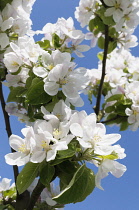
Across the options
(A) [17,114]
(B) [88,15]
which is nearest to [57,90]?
(A) [17,114]

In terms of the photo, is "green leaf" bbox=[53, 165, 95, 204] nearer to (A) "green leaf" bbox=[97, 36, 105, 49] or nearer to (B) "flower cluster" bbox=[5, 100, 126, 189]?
(B) "flower cluster" bbox=[5, 100, 126, 189]

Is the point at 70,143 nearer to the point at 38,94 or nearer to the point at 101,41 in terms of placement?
the point at 38,94

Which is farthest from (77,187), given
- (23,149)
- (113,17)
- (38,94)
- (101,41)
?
(101,41)

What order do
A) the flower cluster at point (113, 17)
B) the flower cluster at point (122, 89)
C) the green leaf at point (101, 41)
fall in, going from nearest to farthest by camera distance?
the flower cluster at point (122, 89)
the flower cluster at point (113, 17)
the green leaf at point (101, 41)

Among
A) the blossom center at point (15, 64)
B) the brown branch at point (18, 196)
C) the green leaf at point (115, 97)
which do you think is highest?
the blossom center at point (15, 64)

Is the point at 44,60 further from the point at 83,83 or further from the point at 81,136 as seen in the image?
the point at 81,136

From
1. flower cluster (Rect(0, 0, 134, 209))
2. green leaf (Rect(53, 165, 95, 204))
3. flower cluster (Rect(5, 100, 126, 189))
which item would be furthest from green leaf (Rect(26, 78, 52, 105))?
green leaf (Rect(53, 165, 95, 204))

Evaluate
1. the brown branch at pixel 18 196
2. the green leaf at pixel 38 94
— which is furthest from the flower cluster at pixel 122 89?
the green leaf at pixel 38 94

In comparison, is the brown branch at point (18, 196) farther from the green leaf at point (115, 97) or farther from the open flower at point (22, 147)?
the green leaf at point (115, 97)
